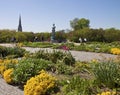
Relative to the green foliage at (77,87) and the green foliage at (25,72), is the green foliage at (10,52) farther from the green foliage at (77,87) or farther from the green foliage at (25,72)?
the green foliage at (77,87)

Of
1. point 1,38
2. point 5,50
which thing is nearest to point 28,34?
point 1,38

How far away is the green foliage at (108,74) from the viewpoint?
720cm

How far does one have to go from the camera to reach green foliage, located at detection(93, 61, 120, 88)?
283 inches

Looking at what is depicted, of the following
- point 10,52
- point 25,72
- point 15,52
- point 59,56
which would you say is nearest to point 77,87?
point 25,72

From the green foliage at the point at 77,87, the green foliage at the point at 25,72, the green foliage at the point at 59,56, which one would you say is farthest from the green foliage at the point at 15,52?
the green foliage at the point at 77,87

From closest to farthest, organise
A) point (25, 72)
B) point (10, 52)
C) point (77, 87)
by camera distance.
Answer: point (77, 87)
point (25, 72)
point (10, 52)

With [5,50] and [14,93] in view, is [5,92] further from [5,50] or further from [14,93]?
[5,50]

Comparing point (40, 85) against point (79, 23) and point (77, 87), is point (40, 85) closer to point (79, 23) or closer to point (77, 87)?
point (77, 87)

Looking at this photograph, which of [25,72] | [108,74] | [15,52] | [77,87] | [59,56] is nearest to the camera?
[77,87]

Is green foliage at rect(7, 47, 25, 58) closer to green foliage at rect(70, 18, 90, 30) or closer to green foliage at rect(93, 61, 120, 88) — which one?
green foliage at rect(93, 61, 120, 88)

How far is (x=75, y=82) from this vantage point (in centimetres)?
748

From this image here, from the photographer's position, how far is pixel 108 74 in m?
7.41

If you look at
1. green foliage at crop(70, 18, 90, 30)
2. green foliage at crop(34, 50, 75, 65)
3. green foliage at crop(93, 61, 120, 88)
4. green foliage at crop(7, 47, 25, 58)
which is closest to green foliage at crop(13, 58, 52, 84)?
green foliage at crop(93, 61, 120, 88)

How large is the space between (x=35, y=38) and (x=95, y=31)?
859 cm
